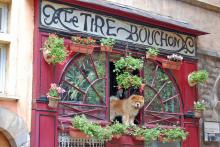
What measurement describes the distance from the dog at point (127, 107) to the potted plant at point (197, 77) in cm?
141

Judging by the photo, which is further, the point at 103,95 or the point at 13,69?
the point at 103,95

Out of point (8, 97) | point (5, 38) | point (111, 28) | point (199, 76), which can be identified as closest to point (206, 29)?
point (199, 76)

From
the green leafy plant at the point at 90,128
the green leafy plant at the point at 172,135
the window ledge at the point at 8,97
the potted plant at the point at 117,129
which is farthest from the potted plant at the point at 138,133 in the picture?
the window ledge at the point at 8,97

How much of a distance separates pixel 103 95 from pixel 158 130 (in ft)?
3.90

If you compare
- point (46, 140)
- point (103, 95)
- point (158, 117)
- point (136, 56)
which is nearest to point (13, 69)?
point (46, 140)

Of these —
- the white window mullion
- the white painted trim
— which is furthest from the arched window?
the white painted trim

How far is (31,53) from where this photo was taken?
7309mm

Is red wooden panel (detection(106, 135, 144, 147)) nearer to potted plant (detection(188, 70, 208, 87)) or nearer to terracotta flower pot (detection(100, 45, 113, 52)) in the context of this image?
terracotta flower pot (detection(100, 45, 113, 52))

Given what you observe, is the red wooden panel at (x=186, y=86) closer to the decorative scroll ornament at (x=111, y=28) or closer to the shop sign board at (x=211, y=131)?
the decorative scroll ornament at (x=111, y=28)

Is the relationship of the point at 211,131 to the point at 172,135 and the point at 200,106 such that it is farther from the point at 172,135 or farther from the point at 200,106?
the point at 172,135

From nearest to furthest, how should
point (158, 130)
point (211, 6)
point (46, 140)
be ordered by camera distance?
1. point (46, 140)
2. point (158, 130)
3. point (211, 6)

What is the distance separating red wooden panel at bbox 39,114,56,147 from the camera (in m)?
7.03

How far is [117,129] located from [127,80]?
84 cm

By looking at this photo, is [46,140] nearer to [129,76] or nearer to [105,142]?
[105,142]
